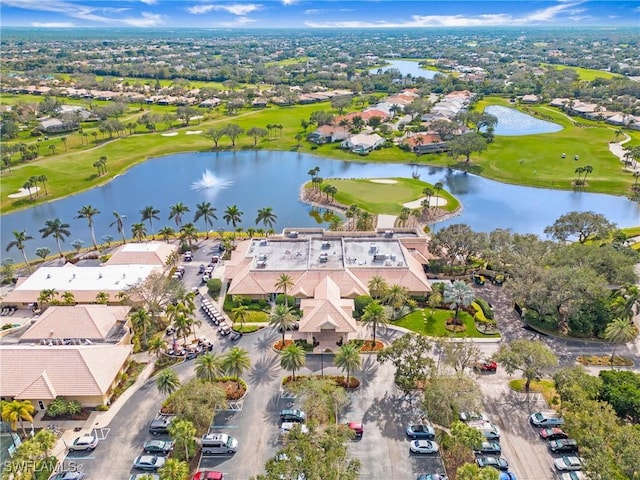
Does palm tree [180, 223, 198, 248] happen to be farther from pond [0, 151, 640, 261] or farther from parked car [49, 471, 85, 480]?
parked car [49, 471, 85, 480]

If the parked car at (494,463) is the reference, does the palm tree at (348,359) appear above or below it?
above

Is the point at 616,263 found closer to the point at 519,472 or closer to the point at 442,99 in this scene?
the point at 519,472

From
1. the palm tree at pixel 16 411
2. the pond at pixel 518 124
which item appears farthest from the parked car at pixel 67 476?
the pond at pixel 518 124

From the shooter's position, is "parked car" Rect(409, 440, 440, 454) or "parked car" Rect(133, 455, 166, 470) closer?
"parked car" Rect(133, 455, 166, 470)

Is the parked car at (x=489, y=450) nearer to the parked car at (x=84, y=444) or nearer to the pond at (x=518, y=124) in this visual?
the parked car at (x=84, y=444)

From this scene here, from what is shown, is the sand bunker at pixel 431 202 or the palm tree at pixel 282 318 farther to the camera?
the sand bunker at pixel 431 202

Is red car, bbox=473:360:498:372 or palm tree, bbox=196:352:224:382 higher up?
palm tree, bbox=196:352:224:382

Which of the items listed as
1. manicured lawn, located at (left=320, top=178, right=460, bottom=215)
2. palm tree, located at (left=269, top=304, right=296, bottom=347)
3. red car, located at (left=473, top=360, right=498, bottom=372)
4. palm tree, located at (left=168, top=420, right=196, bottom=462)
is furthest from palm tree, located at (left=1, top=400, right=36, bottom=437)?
manicured lawn, located at (left=320, top=178, right=460, bottom=215)
